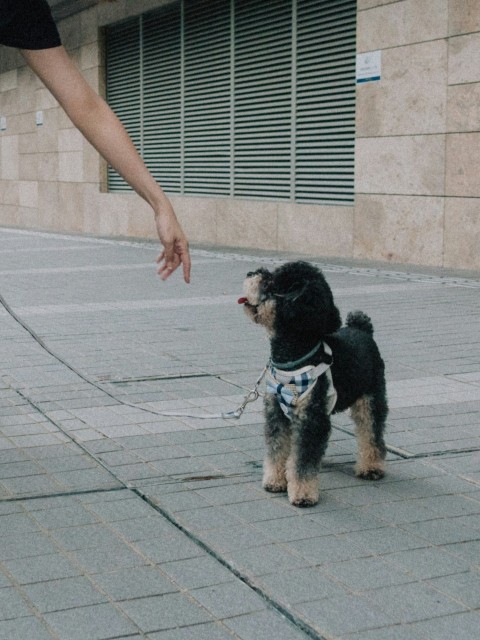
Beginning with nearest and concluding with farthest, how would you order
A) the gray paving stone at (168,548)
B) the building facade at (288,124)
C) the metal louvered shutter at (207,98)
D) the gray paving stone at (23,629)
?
the gray paving stone at (23,629), the gray paving stone at (168,548), the building facade at (288,124), the metal louvered shutter at (207,98)

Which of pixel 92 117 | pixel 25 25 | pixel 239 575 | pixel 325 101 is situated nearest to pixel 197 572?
pixel 239 575

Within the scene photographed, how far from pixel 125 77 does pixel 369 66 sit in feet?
28.2

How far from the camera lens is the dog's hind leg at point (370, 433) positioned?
438 centimetres

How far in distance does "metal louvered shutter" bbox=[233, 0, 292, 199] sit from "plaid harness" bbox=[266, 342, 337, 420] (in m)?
12.6

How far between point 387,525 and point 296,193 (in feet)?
41.9

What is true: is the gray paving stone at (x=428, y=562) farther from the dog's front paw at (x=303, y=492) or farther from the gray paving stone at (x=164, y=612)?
the gray paving stone at (x=164, y=612)

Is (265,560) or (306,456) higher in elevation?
(306,456)

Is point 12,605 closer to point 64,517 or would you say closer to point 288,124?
point 64,517

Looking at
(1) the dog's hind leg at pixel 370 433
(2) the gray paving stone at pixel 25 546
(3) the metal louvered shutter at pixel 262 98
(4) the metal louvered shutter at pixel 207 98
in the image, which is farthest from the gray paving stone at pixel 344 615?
(4) the metal louvered shutter at pixel 207 98

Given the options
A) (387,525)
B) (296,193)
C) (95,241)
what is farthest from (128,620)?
(95,241)

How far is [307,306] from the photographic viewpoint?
384 cm

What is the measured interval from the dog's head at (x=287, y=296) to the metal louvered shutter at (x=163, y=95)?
1619cm

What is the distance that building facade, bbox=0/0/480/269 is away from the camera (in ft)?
42.8

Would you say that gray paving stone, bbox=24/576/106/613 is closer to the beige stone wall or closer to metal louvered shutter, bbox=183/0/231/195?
the beige stone wall
